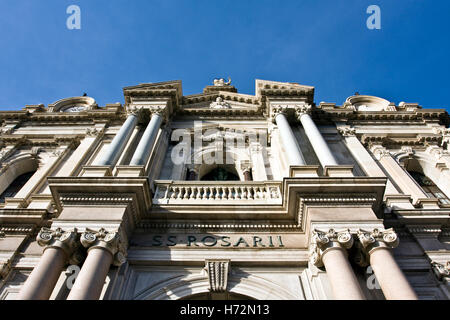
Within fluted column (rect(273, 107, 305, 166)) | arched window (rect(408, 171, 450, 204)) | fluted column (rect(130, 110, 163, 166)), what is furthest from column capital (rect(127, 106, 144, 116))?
arched window (rect(408, 171, 450, 204))

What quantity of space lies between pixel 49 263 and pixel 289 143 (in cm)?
881

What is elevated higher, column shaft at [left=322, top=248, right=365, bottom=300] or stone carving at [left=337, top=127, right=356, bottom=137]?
stone carving at [left=337, top=127, right=356, bottom=137]

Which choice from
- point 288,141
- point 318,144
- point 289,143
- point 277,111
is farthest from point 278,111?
point 318,144

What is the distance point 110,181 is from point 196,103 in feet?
35.0

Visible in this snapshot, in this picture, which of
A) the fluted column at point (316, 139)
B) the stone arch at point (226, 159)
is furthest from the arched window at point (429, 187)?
the stone arch at point (226, 159)

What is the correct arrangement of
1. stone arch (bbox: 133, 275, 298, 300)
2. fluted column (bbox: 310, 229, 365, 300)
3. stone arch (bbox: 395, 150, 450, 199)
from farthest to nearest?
stone arch (bbox: 395, 150, 450, 199) < stone arch (bbox: 133, 275, 298, 300) < fluted column (bbox: 310, 229, 365, 300)

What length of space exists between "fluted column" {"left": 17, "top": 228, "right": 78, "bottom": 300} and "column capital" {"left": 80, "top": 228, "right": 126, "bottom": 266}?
1.26ft

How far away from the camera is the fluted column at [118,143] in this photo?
11.7 m

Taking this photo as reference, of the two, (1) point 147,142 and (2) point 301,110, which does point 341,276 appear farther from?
(2) point 301,110

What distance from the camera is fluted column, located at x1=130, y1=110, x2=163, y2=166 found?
39.1 feet

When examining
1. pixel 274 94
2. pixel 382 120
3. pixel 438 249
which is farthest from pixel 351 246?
pixel 382 120

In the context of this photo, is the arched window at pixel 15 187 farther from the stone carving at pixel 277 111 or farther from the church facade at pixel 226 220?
the stone carving at pixel 277 111

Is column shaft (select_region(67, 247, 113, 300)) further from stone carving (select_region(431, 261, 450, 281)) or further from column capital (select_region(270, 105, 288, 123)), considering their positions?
column capital (select_region(270, 105, 288, 123))
